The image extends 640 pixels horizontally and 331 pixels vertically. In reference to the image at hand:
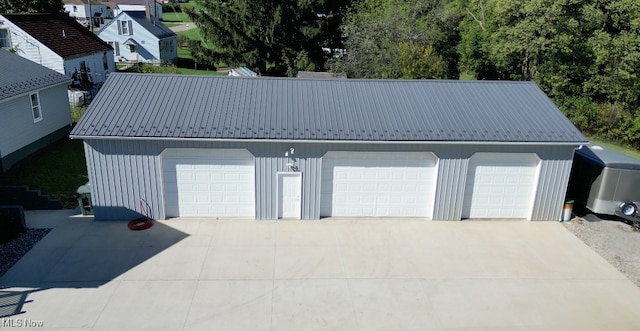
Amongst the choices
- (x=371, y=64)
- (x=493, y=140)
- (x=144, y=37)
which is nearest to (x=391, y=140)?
(x=493, y=140)

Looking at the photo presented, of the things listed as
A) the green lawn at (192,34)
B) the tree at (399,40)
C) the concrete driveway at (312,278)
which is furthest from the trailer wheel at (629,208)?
the green lawn at (192,34)

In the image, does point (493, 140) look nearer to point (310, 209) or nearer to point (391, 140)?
point (391, 140)

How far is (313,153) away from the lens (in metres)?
13.7

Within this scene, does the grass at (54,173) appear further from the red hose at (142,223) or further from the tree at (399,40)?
the tree at (399,40)

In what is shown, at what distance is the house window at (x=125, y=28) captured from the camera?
148ft

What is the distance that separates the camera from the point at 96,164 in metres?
13.4

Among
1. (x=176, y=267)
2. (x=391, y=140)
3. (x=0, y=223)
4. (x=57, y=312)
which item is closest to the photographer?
(x=57, y=312)

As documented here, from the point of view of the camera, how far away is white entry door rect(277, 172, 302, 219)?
45.7 feet

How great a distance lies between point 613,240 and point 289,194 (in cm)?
943

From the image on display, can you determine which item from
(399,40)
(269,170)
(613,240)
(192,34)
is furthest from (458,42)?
(192,34)

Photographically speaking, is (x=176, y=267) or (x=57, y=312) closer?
(x=57, y=312)

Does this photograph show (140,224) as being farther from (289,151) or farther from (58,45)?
(58,45)

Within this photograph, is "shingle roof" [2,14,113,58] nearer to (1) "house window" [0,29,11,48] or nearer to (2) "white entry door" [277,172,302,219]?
(1) "house window" [0,29,11,48]

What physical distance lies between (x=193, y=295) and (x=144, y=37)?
39626mm
